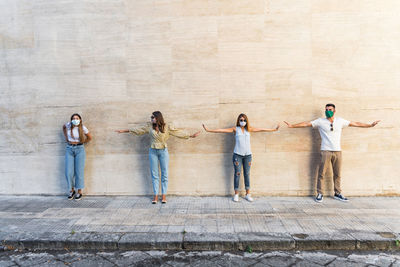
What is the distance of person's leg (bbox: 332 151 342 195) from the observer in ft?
19.2

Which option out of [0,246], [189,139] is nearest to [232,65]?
[189,139]

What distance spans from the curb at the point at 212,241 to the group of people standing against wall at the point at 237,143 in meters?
1.69

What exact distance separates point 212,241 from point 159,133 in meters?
2.52

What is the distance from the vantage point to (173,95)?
6.25 metres

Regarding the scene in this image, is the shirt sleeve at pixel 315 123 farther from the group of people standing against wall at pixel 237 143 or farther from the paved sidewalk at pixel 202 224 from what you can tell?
the paved sidewalk at pixel 202 224

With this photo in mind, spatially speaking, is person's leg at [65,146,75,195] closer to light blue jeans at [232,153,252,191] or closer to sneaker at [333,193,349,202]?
light blue jeans at [232,153,252,191]

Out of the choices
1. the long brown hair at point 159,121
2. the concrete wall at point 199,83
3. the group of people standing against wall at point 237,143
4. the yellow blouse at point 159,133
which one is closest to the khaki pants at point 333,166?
the group of people standing against wall at point 237,143

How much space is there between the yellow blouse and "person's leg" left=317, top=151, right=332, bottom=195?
2.85m

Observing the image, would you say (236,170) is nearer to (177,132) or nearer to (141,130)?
(177,132)

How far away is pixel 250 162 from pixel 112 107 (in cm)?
327

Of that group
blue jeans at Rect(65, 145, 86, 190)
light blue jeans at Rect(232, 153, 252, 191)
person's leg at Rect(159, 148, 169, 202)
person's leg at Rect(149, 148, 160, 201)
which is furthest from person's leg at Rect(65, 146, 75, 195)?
light blue jeans at Rect(232, 153, 252, 191)

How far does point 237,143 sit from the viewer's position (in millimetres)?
5887

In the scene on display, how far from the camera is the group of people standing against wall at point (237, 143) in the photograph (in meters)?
5.80

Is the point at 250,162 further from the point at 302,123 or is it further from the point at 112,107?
the point at 112,107
